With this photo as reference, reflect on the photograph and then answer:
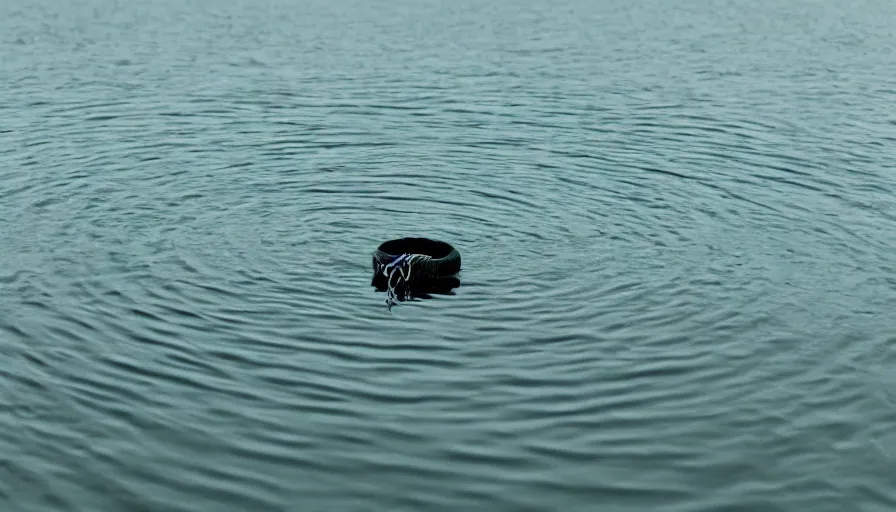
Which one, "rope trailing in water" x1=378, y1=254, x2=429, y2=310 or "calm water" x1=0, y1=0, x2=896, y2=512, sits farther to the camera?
"rope trailing in water" x1=378, y1=254, x2=429, y2=310

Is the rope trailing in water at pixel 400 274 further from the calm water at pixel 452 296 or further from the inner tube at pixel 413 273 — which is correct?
the calm water at pixel 452 296

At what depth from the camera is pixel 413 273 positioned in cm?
1778

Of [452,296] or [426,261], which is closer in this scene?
[452,296]

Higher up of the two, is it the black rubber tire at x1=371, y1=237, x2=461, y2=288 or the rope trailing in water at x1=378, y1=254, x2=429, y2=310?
the black rubber tire at x1=371, y1=237, x2=461, y2=288

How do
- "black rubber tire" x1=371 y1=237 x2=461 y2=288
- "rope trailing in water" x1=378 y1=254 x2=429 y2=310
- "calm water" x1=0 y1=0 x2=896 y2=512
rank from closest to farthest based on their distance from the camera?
1. "calm water" x1=0 y1=0 x2=896 y2=512
2. "rope trailing in water" x1=378 y1=254 x2=429 y2=310
3. "black rubber tire" x1=371 y1=237 x2=461 y2=288

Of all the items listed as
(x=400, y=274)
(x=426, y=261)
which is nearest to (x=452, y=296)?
(x=426, y=261)

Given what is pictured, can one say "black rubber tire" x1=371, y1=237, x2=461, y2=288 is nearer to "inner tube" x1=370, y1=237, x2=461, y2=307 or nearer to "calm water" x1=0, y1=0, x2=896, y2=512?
"inner tube" x1=370, y1=237, x2=461, y2=307

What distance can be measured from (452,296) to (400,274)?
2.73 ft

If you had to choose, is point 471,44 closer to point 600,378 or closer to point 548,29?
point 548,29

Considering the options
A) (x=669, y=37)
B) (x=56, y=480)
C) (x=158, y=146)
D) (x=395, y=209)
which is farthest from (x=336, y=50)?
(x=56, y=480)

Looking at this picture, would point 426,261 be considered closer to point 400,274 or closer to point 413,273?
point 413,273

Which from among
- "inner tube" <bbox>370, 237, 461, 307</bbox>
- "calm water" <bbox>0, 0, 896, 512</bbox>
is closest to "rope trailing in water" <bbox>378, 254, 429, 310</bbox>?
"inner tube" <bbox>370, 237, 461, 307</bbox>

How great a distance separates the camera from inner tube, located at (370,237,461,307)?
58.0 ft

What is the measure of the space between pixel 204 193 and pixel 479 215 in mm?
5069
